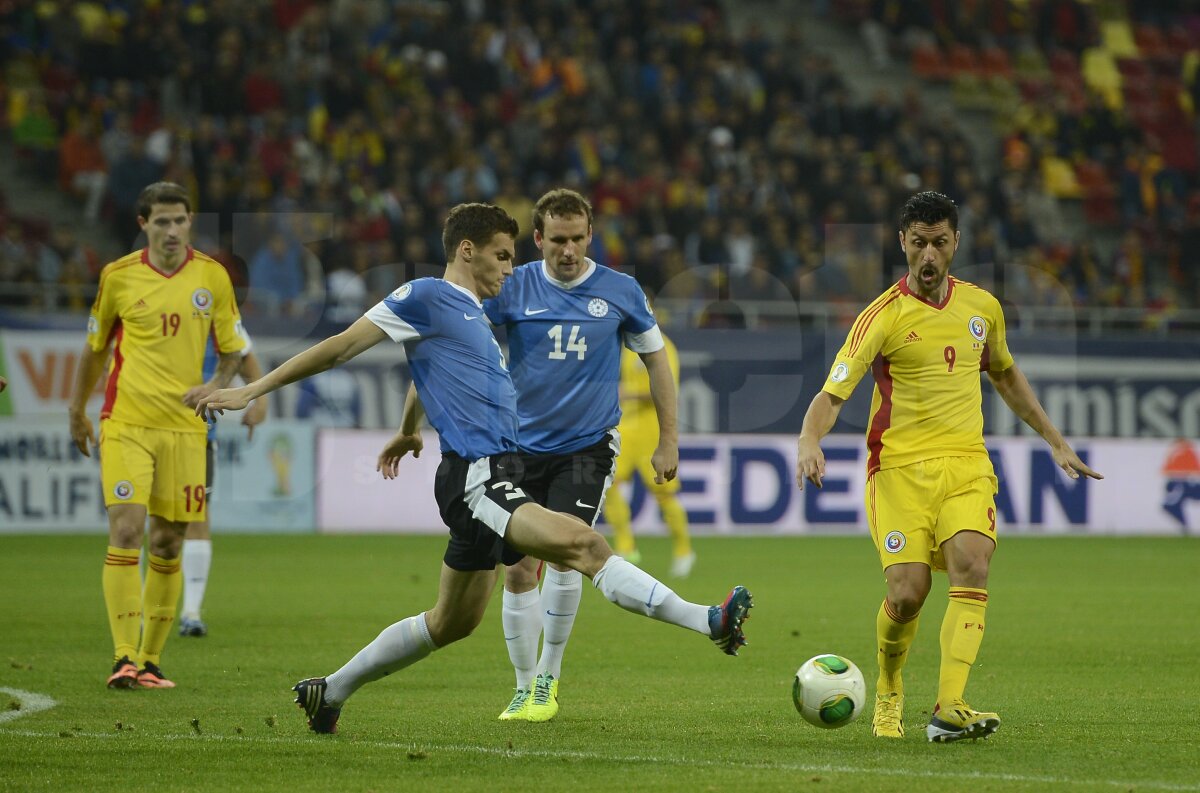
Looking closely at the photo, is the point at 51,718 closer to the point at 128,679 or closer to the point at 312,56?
the point at 128,679

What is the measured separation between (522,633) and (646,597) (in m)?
1.72

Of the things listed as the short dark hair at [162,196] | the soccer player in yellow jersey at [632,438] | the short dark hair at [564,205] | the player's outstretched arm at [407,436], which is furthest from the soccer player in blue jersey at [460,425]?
the soccer player in yellow jersey at [632,438]

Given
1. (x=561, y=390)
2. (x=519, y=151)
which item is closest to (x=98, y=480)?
(x=519, y=151)

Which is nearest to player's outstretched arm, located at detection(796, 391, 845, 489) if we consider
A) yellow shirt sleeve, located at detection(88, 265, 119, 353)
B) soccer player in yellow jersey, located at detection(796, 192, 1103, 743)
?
soccer player in yellow jersey, located at detection(796, 192, 1103, 743)

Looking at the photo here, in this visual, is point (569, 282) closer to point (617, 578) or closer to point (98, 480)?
point (617, 578)

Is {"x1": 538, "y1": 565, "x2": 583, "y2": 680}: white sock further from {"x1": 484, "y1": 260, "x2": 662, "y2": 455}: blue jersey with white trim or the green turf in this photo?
{"x1": 484, "y1": 260, "x2": 662, "y2": 455}: blue jersey with white trim

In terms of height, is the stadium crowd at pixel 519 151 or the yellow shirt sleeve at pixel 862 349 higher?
the stadium crowd at pixel 519 151

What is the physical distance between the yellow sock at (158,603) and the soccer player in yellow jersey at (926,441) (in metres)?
3.80

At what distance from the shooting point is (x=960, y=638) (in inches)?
269

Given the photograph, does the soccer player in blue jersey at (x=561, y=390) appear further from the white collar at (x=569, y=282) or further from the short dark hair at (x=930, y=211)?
the short dark hair at (x=930, y=211)

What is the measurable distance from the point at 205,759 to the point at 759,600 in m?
7.53

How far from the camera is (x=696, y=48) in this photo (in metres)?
26.5

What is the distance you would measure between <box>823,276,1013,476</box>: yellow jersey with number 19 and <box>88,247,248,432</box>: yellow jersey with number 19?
3.77m

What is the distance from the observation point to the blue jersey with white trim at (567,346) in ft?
25.4
